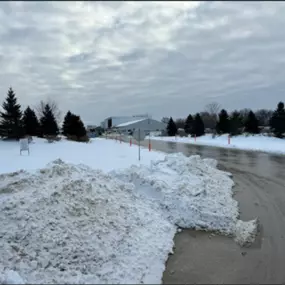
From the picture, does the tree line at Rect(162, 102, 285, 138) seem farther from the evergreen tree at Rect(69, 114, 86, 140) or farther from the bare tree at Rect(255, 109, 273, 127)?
the evergreen tree at Rect(69, 114, 86, 140)

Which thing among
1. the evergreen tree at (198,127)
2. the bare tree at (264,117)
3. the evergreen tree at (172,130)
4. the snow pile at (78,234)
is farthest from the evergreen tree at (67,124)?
the bare tree at (264,117)

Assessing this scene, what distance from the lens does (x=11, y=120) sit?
1131 inches

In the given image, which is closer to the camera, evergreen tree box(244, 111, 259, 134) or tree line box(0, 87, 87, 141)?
tree line box(0, 87, 87, 141)

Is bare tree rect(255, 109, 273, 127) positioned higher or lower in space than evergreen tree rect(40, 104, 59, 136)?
higher

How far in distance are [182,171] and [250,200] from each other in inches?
94.0

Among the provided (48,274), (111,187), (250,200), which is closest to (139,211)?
(111,187)

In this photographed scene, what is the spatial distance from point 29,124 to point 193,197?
101ft

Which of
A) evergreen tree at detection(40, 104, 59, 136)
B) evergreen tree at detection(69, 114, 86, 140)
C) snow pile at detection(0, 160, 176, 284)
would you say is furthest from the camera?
evergreen tree at detection(69, 114, 86, 140)

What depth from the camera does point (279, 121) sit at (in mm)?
30688

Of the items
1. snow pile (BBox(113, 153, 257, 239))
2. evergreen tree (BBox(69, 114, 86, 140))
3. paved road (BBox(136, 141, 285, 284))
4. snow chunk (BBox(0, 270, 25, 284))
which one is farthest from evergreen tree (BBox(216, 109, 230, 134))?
snow chunk (BBox(0, 270, 25, 284))

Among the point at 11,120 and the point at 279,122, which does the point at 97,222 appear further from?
the point at 279,122

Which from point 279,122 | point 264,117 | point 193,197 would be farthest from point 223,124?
point 264,117

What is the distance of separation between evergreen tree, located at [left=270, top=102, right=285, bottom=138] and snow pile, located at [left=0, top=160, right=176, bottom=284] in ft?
92.9

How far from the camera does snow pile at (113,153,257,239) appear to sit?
608 centimetres
